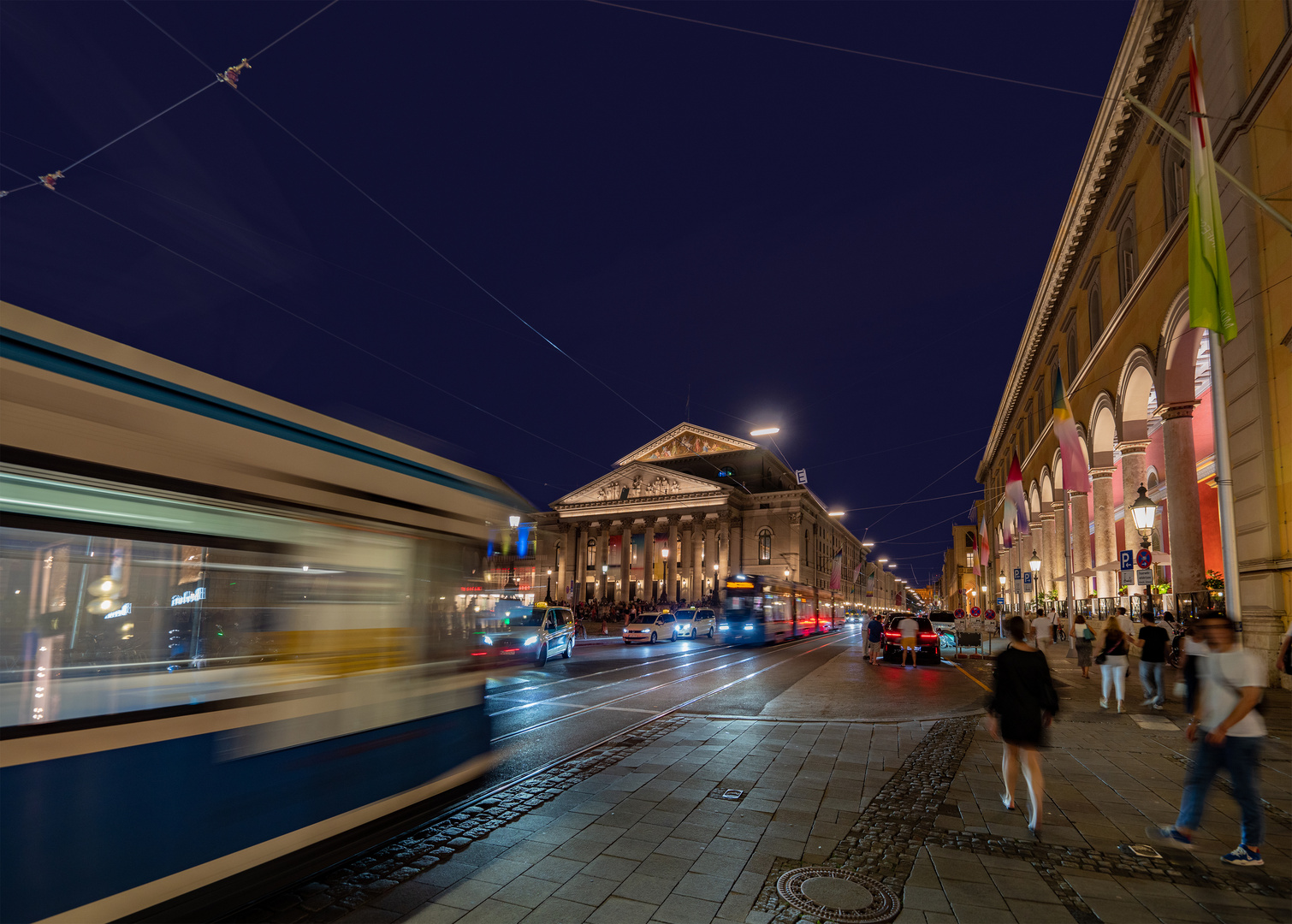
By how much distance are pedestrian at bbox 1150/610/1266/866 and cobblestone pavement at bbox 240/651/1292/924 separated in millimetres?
195

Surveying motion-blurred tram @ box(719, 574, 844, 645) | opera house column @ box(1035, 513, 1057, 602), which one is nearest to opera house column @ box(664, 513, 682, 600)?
motion-blurred tram @ box(719, 574, 844, 645)

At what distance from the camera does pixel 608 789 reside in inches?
259

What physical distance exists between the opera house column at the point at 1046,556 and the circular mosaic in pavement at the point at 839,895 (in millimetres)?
32594

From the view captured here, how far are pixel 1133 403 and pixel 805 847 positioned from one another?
67.4ft

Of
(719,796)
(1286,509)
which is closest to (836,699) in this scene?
(719,796)

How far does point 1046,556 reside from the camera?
34.7 m

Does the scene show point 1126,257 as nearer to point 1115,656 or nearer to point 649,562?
point 1115,656

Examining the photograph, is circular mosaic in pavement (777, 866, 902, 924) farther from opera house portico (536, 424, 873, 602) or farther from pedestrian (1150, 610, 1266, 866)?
opera house portico (536, 424, 873, 602)

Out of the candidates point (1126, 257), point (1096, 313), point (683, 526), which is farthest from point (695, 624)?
point (683, 526)

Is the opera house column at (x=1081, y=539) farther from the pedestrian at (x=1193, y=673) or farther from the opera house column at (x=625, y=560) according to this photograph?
the opera house column at (x=625, y=560)

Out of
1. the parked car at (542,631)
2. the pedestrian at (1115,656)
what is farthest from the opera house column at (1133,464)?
the parked car at (542,631)

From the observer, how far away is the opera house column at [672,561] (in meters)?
73.9

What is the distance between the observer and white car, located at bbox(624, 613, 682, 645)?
33031 mm

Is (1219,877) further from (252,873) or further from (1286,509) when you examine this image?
(1286,509)
